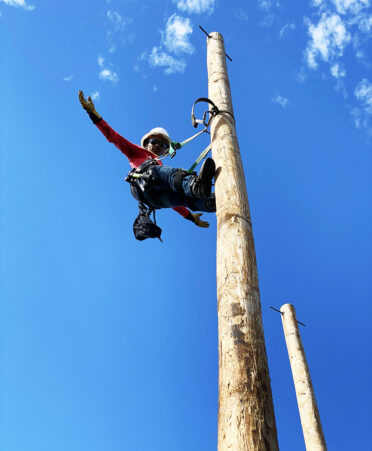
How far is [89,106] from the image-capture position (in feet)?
13.0

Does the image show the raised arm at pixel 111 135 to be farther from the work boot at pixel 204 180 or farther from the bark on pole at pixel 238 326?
the bark on pole at pixel 238 326

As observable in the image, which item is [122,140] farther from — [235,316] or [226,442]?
[226,442]

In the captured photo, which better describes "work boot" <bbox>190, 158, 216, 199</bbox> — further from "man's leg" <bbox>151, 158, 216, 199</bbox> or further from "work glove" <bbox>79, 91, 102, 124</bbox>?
"work glove" <bbox>79, 91, 102, 124</bbox>

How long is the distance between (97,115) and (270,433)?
3.32 metres

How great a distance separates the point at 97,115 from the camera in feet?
13.2

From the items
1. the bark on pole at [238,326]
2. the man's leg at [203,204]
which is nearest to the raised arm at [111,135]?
the man's leg at [203,204]

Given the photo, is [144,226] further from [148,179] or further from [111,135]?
[111,135]

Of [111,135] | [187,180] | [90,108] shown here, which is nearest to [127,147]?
[111,135]

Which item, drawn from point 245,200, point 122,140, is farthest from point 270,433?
point 122,140

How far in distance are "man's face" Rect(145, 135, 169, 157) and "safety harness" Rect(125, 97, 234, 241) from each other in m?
0.57

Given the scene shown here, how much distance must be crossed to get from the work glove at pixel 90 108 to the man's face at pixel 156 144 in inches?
31.0

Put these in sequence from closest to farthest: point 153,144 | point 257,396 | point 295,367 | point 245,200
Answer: point 257,396
point 245,200
point 153,144
point 295,367

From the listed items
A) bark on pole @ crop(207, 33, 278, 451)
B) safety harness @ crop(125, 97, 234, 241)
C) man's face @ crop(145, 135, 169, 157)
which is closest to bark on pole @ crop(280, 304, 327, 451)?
safety harness @ crop(125, 97, 234, 241)

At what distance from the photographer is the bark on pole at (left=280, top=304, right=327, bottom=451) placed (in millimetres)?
5668
